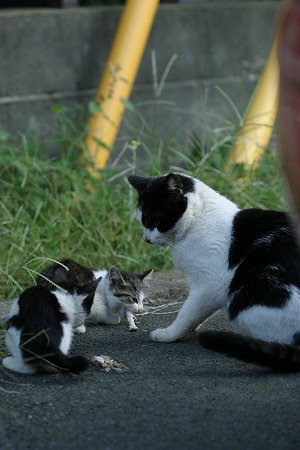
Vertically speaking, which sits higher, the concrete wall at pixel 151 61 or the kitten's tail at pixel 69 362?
the concrete wall at pixel 151 61

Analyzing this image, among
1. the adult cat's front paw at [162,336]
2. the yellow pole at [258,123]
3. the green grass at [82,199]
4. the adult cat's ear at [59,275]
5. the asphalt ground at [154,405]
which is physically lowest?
the asphalt ground at [154,405]

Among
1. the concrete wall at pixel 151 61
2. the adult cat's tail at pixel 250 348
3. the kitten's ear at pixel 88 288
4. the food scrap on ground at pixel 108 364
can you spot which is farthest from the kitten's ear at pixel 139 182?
the concrete wall at pixel 151 61

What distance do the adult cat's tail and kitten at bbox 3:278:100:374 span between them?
1.66 feet

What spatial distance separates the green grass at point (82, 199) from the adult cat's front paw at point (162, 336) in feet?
3.13

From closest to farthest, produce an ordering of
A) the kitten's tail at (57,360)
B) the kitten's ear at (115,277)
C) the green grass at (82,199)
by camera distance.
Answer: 1. the kitten's tail at (57,360)
2. the kitten's ear at (115,277)
3. the green grass at (82,199)

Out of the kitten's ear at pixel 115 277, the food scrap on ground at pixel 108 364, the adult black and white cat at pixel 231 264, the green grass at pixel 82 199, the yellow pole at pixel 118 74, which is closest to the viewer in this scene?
the adult black and white cat at pixel 231 264

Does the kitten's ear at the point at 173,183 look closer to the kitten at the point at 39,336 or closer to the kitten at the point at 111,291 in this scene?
the kitten at the point at 111,291

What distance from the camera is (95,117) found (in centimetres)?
630

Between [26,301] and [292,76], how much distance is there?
1.53m

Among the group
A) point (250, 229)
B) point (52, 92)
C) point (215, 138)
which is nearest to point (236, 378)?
point (250, 229)

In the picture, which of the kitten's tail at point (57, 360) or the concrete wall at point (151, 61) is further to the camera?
the concrete wall at point (151, 61)

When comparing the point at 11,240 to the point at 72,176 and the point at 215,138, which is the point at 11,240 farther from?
the point at 215,138

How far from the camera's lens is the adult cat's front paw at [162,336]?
163 inches

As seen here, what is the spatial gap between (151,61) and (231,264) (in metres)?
3.37
